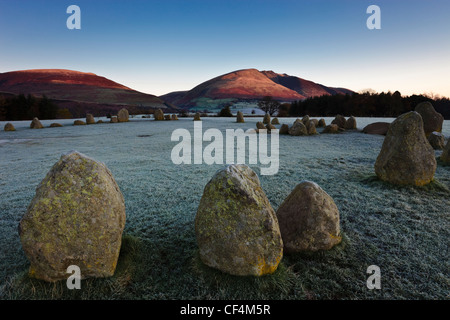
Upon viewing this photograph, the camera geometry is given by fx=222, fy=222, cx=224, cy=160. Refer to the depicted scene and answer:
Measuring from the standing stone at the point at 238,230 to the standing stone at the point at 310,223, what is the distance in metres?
0.65

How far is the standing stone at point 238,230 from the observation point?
2.80m

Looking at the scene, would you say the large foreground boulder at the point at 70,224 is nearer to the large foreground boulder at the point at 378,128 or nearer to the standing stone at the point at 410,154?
the standing stone at the point at 410,154

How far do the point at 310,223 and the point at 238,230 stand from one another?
1.33 metres

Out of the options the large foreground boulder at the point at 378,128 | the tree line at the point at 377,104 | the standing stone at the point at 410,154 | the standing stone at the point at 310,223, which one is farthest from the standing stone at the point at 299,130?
the tree line at the point at 377,104

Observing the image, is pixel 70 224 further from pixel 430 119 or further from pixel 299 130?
pixel 430 119

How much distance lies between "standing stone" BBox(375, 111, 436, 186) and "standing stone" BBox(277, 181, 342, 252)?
3.79 metres

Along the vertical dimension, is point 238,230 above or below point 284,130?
below

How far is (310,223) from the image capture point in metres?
3.46

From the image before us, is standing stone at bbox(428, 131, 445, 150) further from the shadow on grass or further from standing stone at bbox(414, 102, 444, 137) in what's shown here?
the shadow on grass

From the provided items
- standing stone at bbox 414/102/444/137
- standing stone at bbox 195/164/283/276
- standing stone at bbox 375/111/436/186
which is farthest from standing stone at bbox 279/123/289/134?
standing stone at bbox 195/164/283/276

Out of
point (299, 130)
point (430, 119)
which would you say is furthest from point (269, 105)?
point (430, 119)

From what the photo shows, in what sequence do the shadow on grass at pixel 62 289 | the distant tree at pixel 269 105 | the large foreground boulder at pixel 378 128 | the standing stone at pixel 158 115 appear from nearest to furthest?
the shadow on grass at pixel 62 289
the large foreground boulder at pixel 378 128
the standing stone at pixel 158 115
the distant tree at pixel 269 105
